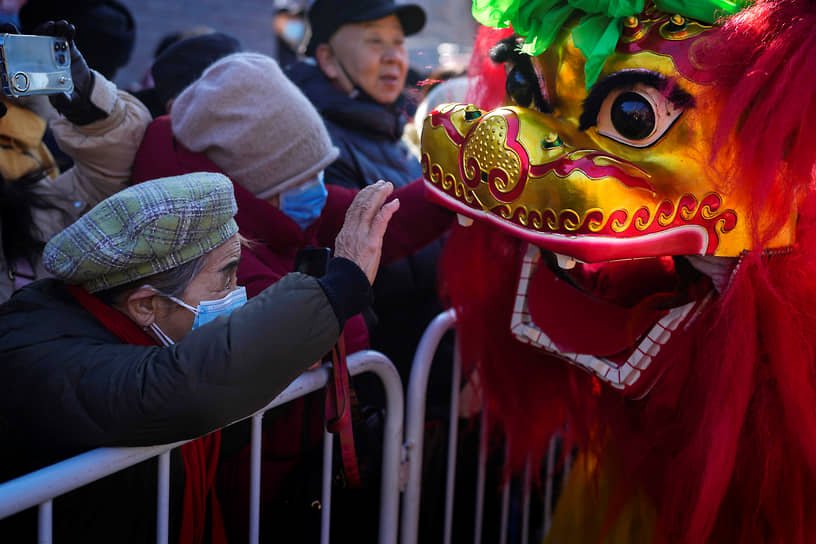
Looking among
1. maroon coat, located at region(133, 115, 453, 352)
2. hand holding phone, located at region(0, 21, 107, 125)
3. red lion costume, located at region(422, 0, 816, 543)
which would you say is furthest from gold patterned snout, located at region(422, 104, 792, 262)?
hand holding phone, located at region(0, 21, 107, 125)

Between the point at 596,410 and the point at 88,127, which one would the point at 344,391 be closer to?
the point at 596,410

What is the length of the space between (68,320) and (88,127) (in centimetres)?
59

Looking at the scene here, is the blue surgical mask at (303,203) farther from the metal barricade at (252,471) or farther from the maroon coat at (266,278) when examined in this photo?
the metal barricade at (252,471)

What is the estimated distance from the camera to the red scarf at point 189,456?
1.16 metres

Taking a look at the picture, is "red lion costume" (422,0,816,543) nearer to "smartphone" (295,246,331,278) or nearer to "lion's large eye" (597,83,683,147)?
"lion's large eye" (597,83,683,147)

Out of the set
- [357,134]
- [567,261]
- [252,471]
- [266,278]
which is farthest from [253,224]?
[357,134]

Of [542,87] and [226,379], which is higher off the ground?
[542,87]

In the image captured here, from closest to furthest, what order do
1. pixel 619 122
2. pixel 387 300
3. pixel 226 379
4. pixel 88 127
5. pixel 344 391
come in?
pixel 226 379 → pixel 619 122 → pixel 344 391 → pixel 88 127 → pixel 387 300

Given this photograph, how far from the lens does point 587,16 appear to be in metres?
1.26

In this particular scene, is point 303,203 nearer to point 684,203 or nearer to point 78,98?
point 78,98

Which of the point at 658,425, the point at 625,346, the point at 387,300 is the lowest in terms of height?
the point at 387,300

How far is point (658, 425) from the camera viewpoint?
1358 millimetres

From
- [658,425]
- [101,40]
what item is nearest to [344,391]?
[658,425]

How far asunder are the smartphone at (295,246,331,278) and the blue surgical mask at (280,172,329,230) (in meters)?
0.43
